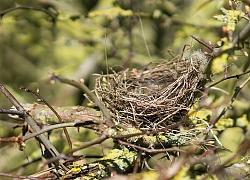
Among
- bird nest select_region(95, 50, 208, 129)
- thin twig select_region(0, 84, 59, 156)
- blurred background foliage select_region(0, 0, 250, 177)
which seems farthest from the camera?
blurred background foliage select_region(0, 0, 250, 177)

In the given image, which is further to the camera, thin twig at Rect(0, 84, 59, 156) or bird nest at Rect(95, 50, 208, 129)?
bird nest at Rect(95, 50, 208, 129)

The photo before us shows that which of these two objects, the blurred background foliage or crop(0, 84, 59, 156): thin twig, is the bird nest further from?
the blurred background foliage

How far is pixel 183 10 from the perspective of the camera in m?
4.13

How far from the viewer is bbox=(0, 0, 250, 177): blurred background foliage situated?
377 cm

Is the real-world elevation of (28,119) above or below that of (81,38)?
below

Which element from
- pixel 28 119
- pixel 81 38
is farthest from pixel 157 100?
pixel 81 38

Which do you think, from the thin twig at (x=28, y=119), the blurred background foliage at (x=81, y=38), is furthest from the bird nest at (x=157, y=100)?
the blurred background foliage at (x=81, y=38)

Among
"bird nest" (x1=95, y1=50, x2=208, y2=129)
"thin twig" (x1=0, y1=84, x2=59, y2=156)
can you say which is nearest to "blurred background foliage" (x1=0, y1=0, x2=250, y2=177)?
"bird nest" (x1=95, y1=50, x2=208, y2=129)

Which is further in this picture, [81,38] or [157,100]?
[81,38]

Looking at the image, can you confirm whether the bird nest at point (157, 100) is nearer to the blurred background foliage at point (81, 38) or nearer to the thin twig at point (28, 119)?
the thin twig at point (28, 119)

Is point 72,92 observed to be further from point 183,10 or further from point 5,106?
point 183,10

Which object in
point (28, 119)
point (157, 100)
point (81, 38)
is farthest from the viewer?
point (81, 38)

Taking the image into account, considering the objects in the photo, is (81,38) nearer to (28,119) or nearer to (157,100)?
(157,100)

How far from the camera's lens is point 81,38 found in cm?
395
